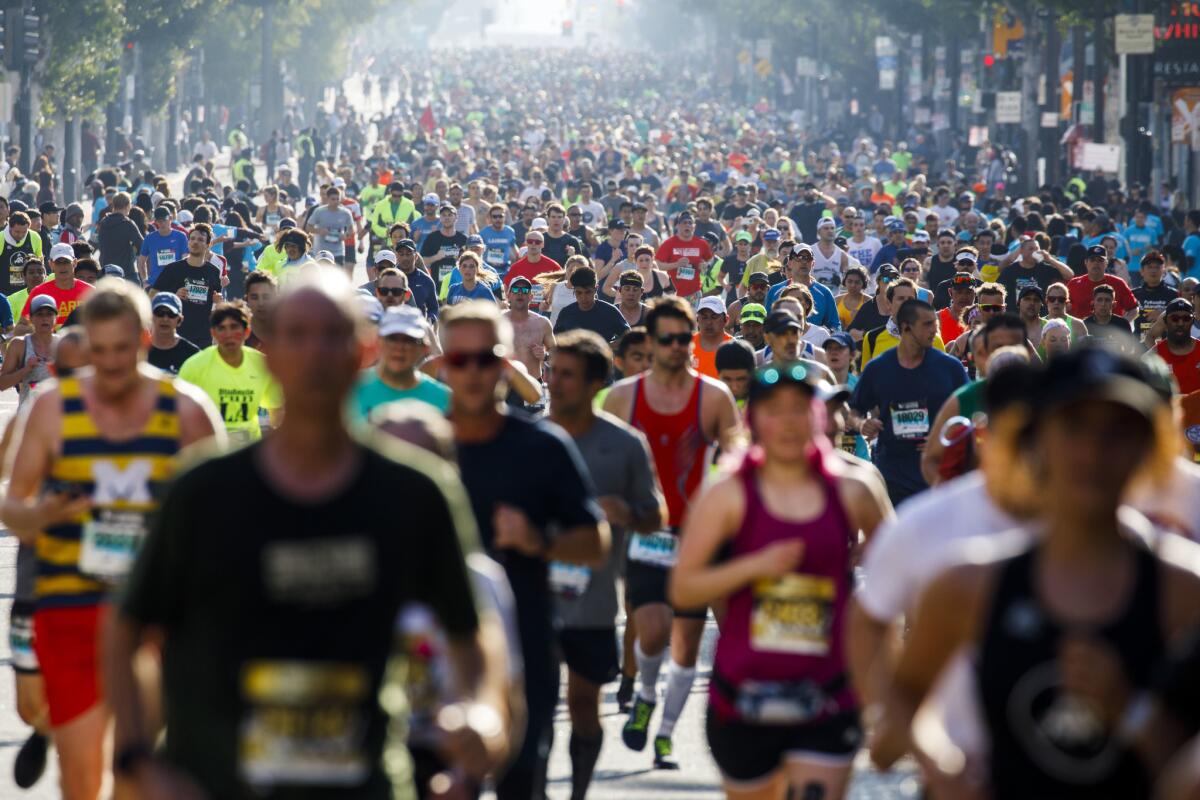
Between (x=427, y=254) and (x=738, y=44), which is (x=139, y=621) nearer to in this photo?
(x=427, y=254)

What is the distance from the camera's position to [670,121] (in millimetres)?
89625

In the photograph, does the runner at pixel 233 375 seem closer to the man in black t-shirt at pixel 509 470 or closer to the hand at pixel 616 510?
the hand at pixel 616 510

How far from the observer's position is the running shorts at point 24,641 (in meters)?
7.84

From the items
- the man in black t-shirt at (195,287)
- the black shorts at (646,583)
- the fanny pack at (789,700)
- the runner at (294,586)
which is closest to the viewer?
the runner at (294,586)

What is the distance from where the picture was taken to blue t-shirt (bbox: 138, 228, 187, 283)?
71.4 feet

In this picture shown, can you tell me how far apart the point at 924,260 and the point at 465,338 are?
18.7 m

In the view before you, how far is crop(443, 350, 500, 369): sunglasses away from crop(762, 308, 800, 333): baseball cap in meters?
6.17

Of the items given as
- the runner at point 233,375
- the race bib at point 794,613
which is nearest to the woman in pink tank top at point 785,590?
the race bib at point 794,613

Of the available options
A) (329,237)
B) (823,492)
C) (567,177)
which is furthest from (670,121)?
(823,492)

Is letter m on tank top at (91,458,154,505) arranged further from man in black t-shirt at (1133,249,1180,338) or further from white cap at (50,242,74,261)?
man in black t-shirt at (1133,249,1180,338)

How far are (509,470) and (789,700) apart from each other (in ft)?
2.88

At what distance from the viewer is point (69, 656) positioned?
22.1ft

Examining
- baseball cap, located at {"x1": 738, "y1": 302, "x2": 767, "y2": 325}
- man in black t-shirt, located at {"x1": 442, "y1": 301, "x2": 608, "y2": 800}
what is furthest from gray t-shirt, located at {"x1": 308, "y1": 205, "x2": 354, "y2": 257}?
man in black t-shirt, located at {"x1": 442, "y1": 301, "x2": 608, "y2": 800}

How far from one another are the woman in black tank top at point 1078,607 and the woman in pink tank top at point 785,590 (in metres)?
2.12
